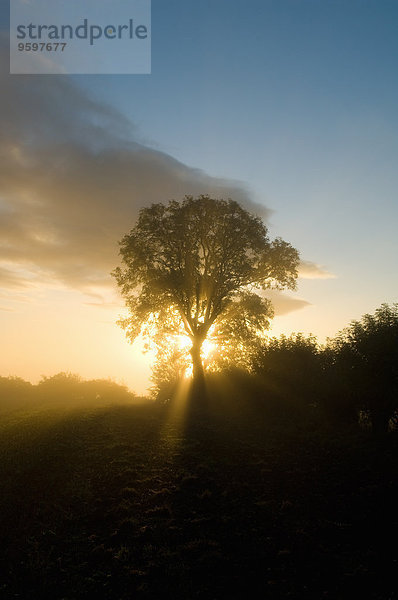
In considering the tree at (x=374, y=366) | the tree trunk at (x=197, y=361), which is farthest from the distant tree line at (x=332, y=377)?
the tree trunk at (x=197, y=361)

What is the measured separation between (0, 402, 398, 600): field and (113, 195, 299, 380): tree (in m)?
16.7

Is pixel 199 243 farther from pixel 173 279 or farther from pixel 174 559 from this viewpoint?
pixel 174 559

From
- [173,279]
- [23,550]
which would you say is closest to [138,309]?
[173,279]

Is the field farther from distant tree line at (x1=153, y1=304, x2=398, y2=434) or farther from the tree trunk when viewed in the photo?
the tree trunk

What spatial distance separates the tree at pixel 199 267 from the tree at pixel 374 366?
12.8m

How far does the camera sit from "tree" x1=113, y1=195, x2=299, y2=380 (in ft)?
119

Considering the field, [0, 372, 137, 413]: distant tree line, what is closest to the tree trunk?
the field

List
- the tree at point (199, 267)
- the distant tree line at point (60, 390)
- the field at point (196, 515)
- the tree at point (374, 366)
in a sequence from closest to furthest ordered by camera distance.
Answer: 1. the field at point (196, 515)
2. the tree at point (374, 366)
3. the tree at point (199, 267)
4. the distant tree line at point (60, 390)

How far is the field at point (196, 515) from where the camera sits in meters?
9.27

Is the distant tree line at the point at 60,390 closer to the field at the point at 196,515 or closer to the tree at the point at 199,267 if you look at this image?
the tree at the point at 199,267

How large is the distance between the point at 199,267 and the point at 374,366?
19.5 metres

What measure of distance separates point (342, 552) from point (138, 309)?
29414 millimetres

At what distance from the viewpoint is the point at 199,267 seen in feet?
123

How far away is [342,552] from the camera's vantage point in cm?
1043
